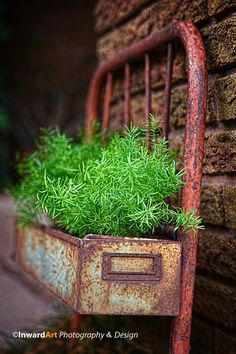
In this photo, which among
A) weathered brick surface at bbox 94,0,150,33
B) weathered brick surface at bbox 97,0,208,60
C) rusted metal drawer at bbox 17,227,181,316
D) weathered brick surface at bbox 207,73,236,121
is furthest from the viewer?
weathered brick surface at bbox 94,0,150,33

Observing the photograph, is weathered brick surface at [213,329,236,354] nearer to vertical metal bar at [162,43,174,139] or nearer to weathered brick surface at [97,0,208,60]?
vertical metal bar at [162,43,174,139]

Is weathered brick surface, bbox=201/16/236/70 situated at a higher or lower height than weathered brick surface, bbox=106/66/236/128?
higher

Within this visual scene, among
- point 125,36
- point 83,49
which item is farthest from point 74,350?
point 83,49

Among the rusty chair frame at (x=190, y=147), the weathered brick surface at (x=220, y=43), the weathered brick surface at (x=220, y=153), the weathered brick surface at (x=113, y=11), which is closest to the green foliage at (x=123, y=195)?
the rusty chair frame at (x=190, y=147)

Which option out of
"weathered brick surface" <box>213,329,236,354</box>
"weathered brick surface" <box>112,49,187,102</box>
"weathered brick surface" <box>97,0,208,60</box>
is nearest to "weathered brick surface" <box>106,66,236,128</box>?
"weathered brick surface" <box>112,49,187,102</box>

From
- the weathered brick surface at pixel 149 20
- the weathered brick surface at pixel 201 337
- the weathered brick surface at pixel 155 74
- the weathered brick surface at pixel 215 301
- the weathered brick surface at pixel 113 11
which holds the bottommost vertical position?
the weathered brick surface at pixel 201 337

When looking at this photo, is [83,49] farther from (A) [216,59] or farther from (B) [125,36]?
(A) [216,59]

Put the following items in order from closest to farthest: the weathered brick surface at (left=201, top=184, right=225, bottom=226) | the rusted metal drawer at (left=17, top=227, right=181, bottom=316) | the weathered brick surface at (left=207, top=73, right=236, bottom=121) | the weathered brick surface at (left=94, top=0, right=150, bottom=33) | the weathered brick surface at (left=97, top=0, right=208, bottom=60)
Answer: the rusted metal drawer at (left=17, top=227, right=181, bottom=316)
the weathered brick surface at (left=207, top=73, right=236, bottom=121)
the weathered brick surface at (left=201, top=184, right=225, bottom=226)
the weathered brick surface at (left=97, top=0, right=208, bottom=60)
the weathered brick surface at (left=94, top=0, right=150, bottom=33)

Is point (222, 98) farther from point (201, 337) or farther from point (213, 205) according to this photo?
point (201, 337)

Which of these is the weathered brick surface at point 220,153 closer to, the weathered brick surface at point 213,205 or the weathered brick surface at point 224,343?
the weathered brick surface at point 213,205
